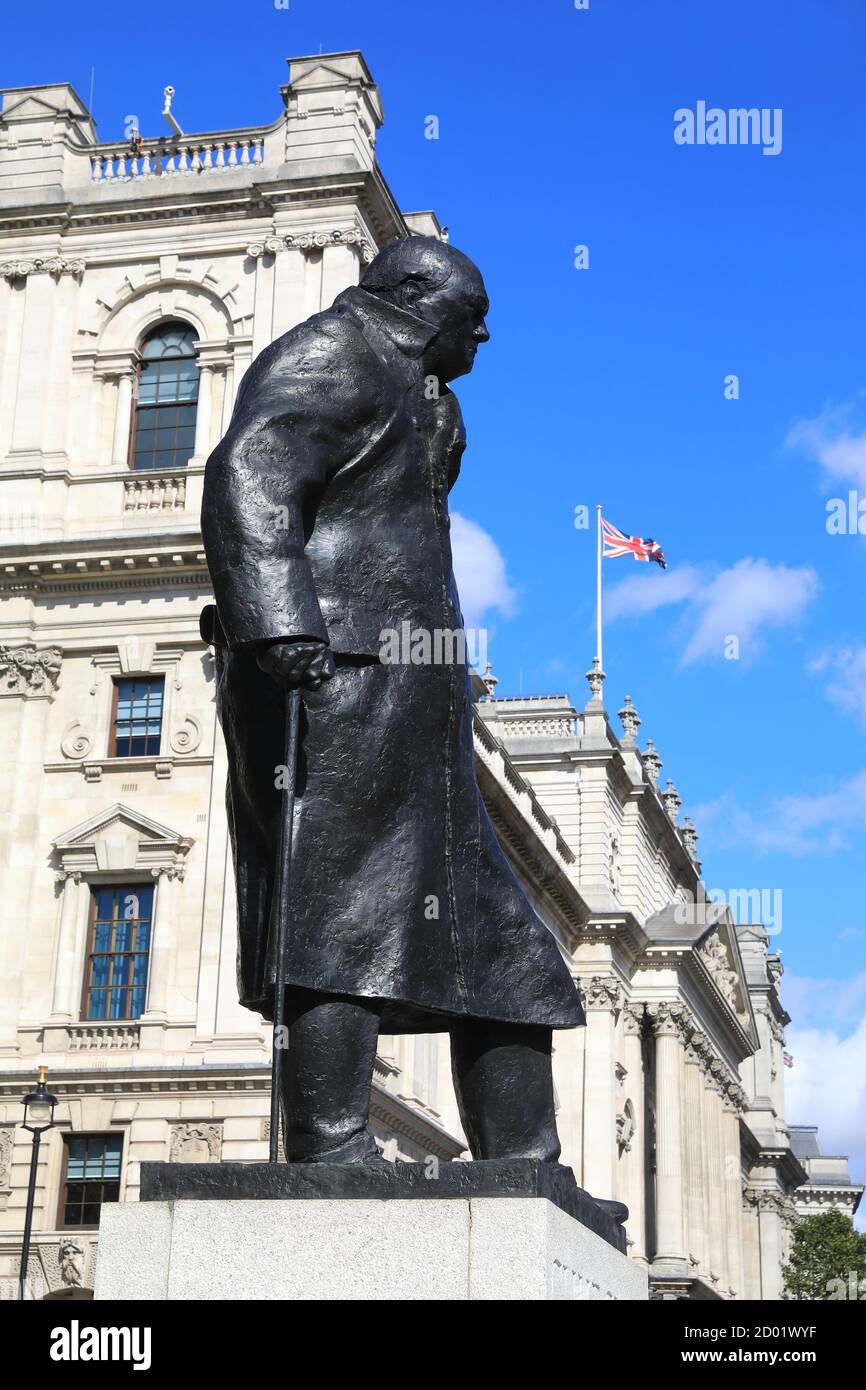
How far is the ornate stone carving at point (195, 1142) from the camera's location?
31.1 metres

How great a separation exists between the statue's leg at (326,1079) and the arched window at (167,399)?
30.4 m

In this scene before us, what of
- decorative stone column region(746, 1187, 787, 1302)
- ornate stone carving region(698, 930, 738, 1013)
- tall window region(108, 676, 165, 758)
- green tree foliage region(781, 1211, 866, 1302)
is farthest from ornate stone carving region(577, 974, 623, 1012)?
decorative stone column region(746, 1187, 787, 1302)

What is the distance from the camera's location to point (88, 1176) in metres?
32.1

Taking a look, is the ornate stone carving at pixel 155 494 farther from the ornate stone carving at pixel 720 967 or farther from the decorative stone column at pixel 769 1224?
the decorative stone column at pixel 769 1224

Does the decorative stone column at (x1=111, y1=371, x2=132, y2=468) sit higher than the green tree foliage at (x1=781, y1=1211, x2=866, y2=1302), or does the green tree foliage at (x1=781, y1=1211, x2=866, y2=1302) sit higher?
the decorative stone column at (x1=111, y1=371, x2=132, y2=468)

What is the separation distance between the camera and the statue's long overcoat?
5652 mm

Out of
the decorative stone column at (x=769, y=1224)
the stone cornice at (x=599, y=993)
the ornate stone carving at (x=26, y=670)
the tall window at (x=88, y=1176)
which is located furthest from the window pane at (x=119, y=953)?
the decorative stone column at (x=769, y=1224)

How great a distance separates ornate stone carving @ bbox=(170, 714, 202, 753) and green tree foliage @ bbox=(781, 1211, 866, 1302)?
47.8 meters

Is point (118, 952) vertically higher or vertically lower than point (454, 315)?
higher

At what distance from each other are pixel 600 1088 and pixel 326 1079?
176ft

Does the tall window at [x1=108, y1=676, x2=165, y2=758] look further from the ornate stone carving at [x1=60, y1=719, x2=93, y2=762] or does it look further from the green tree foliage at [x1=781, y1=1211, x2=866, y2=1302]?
the green tree foliage at [x1=781, y1=1211, x2=866, y2=1302]

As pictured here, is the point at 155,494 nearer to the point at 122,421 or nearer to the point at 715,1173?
the point at 122,421

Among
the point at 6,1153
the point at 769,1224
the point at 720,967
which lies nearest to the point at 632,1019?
the point at 720,967

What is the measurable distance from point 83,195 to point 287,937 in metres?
33.5
